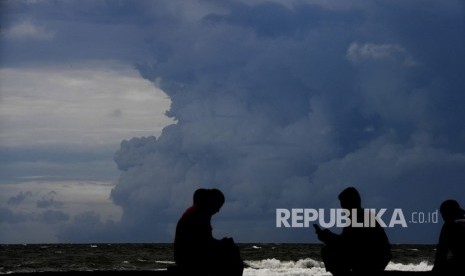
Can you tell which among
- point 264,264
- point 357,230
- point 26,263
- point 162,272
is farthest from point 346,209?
point 26,263

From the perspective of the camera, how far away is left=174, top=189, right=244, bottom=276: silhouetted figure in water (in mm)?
6902

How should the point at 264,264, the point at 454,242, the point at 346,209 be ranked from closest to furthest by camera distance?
the point at 346,209, the point at 454,242, the point at 264,264

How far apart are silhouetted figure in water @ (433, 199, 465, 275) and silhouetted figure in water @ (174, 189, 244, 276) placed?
6.06 ft

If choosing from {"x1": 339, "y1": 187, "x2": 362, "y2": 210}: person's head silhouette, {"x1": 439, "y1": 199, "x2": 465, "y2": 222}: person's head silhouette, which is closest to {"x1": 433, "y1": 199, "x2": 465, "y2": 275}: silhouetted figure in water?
{"x1": 439, "y1": 199, "x2": 465, "y2": 222}: person's head silhouette

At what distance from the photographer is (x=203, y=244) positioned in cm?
696

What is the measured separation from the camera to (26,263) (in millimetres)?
43938

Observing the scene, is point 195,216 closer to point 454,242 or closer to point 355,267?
point 355,267

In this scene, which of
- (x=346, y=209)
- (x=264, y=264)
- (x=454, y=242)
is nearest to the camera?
(x=346, y=209)

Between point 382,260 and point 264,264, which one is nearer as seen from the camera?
point 382,260

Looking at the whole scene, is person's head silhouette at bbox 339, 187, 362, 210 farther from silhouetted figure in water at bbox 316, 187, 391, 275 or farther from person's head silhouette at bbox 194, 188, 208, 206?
person's head silhouette at bbox 194, 188, 208, 206

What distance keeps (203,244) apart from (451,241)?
224 cm

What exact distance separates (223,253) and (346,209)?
1128mm

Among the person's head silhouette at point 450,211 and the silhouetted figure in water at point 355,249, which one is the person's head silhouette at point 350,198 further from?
the person's head silhouette at point 450,211

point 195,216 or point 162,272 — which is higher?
point 195,216
